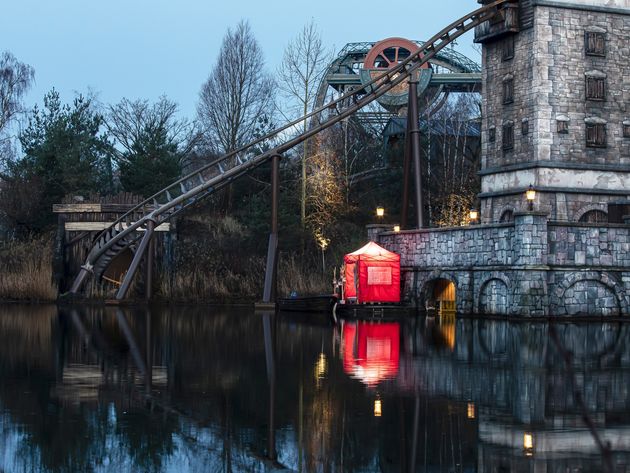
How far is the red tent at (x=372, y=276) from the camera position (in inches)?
1480

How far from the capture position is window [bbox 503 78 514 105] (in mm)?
41344

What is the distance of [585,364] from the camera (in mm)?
18141

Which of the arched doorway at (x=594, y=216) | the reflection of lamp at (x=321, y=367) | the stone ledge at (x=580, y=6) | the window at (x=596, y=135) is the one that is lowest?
the reflection of lamp at (x=321, y=367)

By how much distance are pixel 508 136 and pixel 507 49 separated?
326 centimetres

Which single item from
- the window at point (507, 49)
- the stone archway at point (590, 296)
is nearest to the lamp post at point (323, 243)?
the window at point (507, 49)

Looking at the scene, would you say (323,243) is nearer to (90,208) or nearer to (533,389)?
(90,208)

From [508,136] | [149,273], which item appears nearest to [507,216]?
[508,136]

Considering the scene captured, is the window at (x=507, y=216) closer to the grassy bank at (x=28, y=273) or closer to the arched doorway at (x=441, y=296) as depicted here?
the arched doorway at (x=441, y=296)

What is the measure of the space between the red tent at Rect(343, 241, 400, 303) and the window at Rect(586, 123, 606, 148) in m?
8.58

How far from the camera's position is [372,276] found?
37.9 metres

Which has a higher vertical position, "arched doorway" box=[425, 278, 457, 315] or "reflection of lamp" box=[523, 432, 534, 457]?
"arched doorway" box=[425, 278, 457, 315]

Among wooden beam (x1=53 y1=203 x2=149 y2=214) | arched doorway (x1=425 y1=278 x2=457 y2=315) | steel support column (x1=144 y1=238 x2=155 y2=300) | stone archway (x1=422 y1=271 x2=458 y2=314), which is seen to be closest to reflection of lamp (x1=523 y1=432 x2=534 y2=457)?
stone archway (x1=422 y1=271 x2=458 y2=314)

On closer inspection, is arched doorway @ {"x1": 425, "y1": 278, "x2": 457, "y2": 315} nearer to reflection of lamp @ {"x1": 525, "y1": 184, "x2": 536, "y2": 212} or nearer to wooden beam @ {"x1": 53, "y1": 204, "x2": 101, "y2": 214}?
reflection of lamp @ {"x1": 525, "y1": 184, "x2": 536, "y2": 212}

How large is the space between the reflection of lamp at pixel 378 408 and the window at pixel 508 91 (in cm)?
2970
